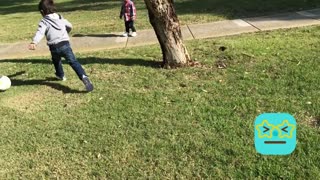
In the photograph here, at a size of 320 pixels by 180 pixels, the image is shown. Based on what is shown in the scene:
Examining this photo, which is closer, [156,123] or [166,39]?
[156,123]

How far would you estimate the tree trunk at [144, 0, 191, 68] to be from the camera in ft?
20.9

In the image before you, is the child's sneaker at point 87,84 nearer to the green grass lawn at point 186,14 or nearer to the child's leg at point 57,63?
the child's leg at point 57,63

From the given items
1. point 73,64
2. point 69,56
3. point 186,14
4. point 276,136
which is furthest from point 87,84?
point 186,14

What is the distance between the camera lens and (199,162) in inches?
157

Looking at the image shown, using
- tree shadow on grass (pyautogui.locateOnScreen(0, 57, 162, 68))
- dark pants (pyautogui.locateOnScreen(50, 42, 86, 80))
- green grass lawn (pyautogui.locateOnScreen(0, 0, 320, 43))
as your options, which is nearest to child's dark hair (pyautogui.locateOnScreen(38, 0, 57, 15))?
dark pants (pyautogui.locateOnScreen(50, 42, 86, 80))

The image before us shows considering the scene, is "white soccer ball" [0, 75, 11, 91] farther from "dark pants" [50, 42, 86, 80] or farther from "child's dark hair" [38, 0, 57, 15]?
"child's dark hair" [38, 0, 57, 15]

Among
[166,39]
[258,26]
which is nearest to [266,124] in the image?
[166,39]

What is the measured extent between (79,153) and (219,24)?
252 inches

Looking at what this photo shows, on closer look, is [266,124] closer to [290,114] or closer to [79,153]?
[290,114]

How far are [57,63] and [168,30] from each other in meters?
1.70

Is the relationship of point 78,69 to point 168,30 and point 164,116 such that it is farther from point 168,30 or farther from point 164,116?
point 164,116

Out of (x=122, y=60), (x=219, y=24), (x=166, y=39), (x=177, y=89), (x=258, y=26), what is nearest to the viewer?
(x=177, y=89)

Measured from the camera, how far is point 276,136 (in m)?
3.67

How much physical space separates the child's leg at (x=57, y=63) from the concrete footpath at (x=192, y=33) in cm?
233
